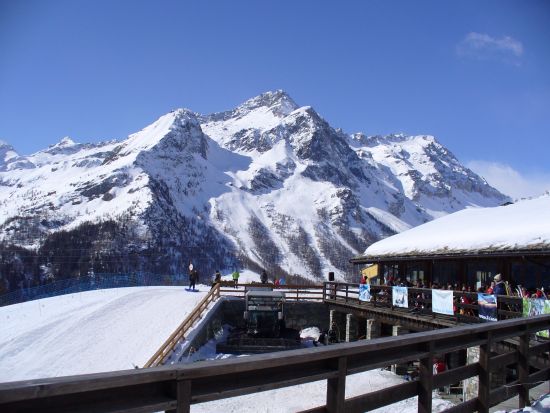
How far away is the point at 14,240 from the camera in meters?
190

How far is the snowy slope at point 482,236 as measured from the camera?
62.9 feet

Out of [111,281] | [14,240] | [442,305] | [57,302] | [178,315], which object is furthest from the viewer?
[14,240]

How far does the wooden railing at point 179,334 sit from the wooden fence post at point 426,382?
16660 mm

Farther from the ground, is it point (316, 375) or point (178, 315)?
point (316, 375)

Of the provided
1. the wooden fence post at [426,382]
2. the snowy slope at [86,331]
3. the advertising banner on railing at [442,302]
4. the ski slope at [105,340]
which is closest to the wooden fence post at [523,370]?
the wooden fence post at [426,382]

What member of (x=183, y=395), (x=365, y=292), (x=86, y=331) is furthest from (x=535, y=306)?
(x=86, y=331)

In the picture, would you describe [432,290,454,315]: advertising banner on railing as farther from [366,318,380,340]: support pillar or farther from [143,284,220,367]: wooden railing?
[143,284,220,367]: wooden railing

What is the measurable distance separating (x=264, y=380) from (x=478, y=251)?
1912cm

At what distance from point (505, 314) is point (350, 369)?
13.1 meters

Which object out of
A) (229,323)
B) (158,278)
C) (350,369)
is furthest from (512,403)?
(158,278)

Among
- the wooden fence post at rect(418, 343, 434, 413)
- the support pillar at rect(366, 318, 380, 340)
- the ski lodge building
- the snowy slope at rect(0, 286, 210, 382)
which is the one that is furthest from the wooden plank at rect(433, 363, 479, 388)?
the support pillar at rect(366, 318, 380, 340)

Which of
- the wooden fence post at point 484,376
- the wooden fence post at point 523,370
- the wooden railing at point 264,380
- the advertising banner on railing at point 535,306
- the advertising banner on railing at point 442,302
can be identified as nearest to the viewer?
the wooden railing at point 264,380

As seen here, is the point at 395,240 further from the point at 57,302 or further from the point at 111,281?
the point at 111,281

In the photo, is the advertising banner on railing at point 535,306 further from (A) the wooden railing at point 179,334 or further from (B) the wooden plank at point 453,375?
(A) the wooden railing at point 179,334
